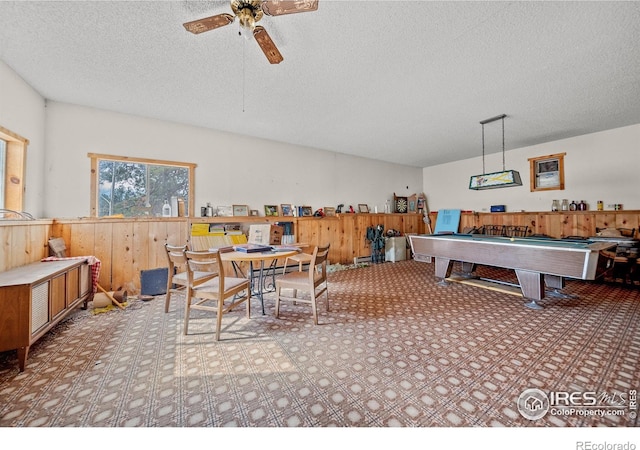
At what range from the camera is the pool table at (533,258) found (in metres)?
2.70

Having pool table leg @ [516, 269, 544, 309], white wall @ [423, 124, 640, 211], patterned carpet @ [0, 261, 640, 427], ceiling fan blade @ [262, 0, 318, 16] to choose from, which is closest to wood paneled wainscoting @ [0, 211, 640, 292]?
white wall @ [423, 124, 640, 211]

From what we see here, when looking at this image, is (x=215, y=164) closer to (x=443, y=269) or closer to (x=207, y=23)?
(x=207, y=23)

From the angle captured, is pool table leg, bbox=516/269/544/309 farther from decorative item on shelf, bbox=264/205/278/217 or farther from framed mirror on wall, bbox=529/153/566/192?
decorative item on shelf, bbox=264/205/278/217

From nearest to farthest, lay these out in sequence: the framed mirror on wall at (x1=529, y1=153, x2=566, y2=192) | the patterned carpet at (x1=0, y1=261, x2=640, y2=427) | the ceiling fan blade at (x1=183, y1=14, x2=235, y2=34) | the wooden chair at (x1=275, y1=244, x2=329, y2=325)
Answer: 1. the patterned carpet at (x1=0, y1=261, x2=640, y2=427)
2. the ceiling fan blade at (x1=183, y1=14, x2=235, y2=34)
3. the wooden chair at (x1=275, y1=244, x2=329, y2=325)
4. the framed mirror on wall at (x1=529, y1=153, x2=566, y2=192)

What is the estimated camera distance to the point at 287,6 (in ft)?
5.68

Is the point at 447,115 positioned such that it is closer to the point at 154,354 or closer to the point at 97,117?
the point at 154,354

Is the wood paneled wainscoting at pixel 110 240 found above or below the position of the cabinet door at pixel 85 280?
above

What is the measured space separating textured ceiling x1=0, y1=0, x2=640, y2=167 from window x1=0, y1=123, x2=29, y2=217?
833 mm

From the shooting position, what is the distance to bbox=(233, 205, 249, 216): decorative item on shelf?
5.04m

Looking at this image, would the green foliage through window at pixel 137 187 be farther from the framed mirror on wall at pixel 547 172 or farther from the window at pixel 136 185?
the framed mirror on wall at pixel 547 172

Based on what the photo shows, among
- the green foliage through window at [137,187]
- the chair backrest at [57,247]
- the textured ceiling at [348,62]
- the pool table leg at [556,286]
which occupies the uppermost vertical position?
the textured ceiling at [348,62]

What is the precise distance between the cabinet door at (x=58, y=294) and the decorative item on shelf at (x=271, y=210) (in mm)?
3263

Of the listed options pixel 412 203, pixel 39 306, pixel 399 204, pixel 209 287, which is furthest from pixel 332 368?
pixel 412 203

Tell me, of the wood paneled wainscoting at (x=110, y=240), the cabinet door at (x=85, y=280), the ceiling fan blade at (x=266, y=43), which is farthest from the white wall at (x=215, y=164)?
the ceiling fan blade at (x=266, y=43)
